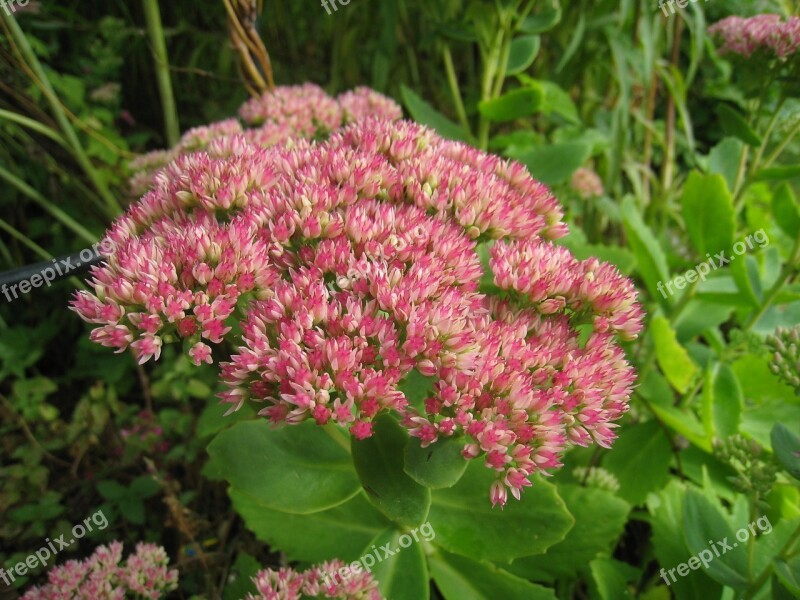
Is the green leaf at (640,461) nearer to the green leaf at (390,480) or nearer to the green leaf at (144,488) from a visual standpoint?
the green leaf at (390,480)

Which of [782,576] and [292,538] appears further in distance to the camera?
[292,538]

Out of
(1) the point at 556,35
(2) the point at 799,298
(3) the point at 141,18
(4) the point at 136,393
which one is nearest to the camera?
(2) the point at 799,298

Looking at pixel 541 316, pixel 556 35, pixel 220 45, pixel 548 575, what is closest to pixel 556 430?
pixel 541 316

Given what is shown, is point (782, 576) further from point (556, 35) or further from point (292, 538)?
point (556, 35)
